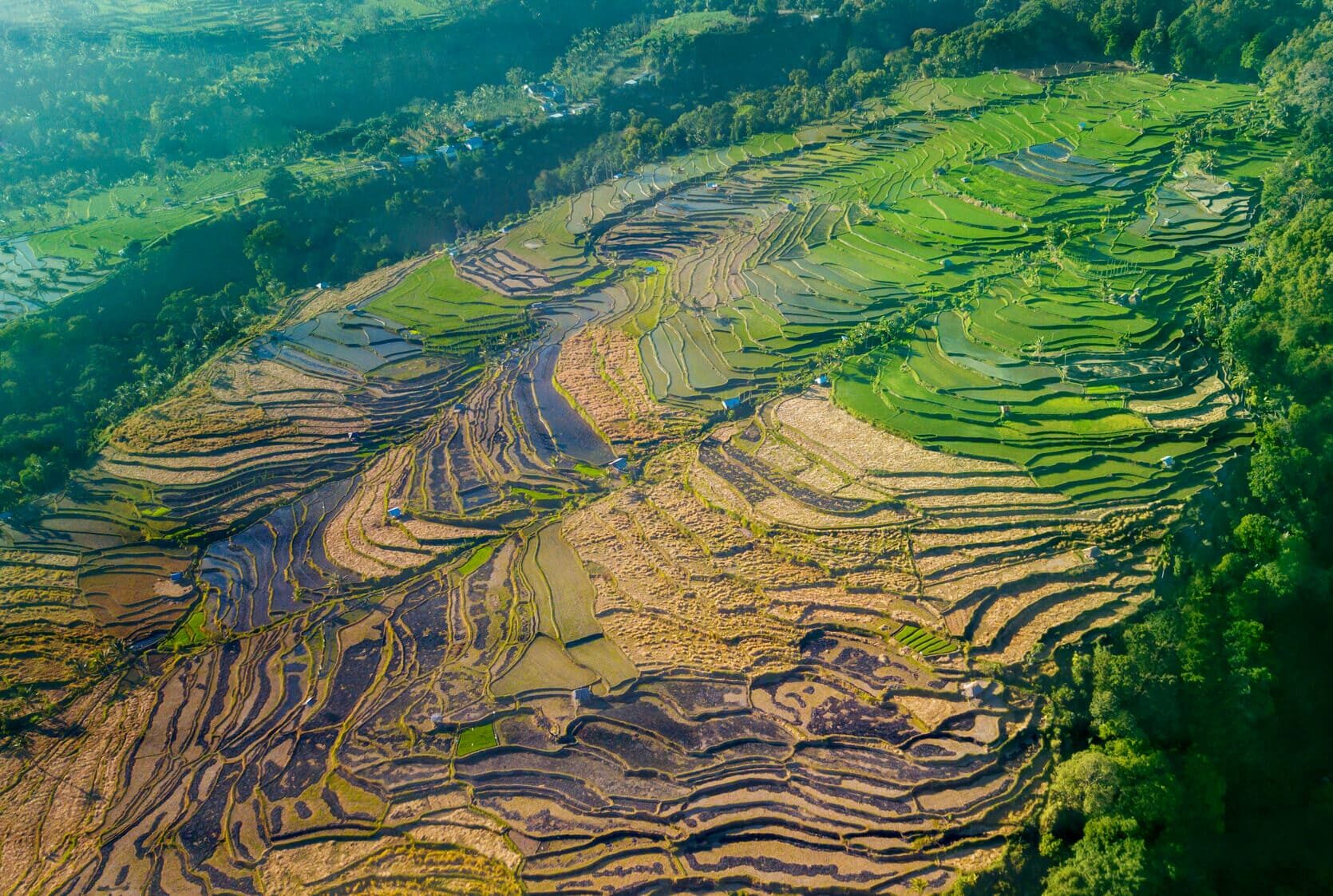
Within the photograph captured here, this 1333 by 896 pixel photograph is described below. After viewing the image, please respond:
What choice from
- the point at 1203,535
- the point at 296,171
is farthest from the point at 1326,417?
the point at 296,171

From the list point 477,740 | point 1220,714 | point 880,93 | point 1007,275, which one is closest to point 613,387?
point 477,740

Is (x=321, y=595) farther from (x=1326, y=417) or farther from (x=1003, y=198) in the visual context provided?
(x=1003, y=198)

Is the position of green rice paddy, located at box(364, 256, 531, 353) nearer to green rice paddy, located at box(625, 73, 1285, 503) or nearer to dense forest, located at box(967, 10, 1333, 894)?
green rice paddy, located at box(625, 73, 1285, 503)

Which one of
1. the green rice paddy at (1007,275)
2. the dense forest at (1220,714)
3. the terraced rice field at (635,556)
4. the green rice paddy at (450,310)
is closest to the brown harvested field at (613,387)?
the terraced rice field at (635,556)

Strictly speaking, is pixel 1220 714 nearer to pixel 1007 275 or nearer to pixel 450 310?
pixel 1007 275

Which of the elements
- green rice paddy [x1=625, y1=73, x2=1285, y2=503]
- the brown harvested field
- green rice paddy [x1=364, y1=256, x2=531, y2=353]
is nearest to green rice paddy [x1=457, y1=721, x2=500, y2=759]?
the brown harvested field

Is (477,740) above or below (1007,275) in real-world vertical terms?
below

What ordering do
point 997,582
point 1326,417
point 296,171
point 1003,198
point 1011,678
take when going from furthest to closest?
1. point 296,171
2. point 1003,198
3. point 1326,417
4. point 997,582
5. point 1011,678
